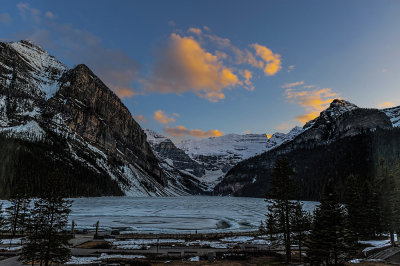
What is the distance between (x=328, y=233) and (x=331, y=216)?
1481 millimetres

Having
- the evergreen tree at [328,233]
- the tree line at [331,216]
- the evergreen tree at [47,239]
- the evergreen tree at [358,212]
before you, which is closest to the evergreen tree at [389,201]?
the tree line at [331,216]

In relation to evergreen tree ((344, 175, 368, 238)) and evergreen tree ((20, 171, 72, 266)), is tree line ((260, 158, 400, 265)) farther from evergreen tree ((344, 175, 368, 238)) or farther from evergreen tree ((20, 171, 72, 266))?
evergreen tree ((20, 171, 72, 266))

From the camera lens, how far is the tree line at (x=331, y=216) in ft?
76.6

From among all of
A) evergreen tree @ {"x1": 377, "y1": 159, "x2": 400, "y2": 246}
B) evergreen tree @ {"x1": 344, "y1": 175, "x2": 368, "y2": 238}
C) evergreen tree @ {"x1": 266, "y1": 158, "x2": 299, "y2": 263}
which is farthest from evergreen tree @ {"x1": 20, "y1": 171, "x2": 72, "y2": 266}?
evergreen tree @ {"x1": 377, "y1": 159, "x2": 400, "y2": 246}

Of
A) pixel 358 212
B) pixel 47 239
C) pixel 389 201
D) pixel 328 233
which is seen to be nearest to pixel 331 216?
pixel 328 233

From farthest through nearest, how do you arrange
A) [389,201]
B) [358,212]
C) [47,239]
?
[358,212] < [389,201] < [47,239]

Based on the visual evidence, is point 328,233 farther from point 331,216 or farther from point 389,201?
point 389,201

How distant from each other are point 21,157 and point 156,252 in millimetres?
188015

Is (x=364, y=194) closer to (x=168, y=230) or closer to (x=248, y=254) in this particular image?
(x=248, y=254)

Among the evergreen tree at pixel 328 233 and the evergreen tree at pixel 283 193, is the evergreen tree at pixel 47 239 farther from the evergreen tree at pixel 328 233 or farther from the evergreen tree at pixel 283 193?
the evergreen tree at pixel 283 193

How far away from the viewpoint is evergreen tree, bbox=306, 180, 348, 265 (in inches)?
906

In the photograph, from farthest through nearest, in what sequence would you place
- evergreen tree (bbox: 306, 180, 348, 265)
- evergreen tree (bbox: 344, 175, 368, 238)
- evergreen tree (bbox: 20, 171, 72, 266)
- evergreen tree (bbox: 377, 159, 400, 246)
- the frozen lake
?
the frozen lake
evergreen tree (bbox: 344, 175, 368, 238)
evergreen tree (bbox: 377, 159, 400, 246)
evergreen tree (bbox: 20, 171, 72, 266)
evergreen tree (bbox: 306, 180, 348, 265)

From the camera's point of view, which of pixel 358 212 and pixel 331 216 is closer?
pixel 331 216

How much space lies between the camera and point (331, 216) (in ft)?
77.4
